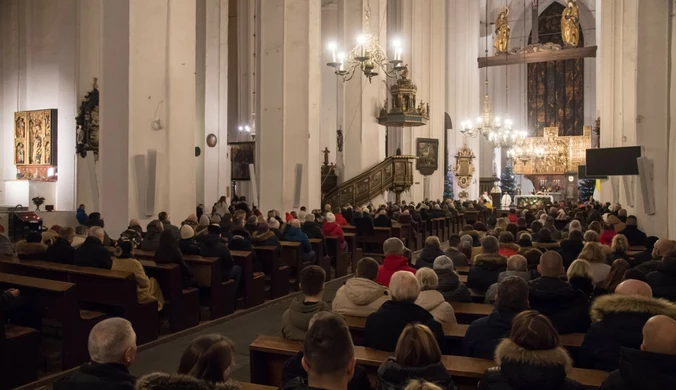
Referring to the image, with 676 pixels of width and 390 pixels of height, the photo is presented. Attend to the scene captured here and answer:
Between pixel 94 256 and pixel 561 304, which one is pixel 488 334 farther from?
pixel 94 256

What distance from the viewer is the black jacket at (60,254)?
7.20 m

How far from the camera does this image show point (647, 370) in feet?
9.17

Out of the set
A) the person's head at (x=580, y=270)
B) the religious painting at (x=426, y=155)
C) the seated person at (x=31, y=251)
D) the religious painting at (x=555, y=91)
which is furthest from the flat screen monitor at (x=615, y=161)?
the religious painting at (x=555, y=91)

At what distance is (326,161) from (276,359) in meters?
18.4

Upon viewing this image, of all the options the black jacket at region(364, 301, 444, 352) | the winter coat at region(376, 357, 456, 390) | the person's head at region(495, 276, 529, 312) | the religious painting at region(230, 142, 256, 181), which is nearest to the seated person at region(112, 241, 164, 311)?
the black jacket at region(364, 301, 444, 352)

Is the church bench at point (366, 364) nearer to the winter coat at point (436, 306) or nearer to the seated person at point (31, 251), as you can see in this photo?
the winter coat at point (436, 306)

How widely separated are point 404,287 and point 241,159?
1914cm

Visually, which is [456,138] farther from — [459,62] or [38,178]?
[38,178]

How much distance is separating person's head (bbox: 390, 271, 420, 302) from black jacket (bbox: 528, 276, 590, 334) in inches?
48.3

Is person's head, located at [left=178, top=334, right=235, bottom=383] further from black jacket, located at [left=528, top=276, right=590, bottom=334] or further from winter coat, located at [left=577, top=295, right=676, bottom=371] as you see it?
black jacket, located at [left=528, top=276, right=590, bottom=334]

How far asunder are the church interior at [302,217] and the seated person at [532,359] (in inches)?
0.4

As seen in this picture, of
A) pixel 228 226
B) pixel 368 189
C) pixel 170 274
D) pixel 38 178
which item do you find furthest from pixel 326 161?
pixel 170 274

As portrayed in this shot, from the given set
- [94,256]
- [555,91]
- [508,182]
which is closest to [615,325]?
[94,256]

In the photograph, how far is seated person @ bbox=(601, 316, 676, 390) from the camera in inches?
109
